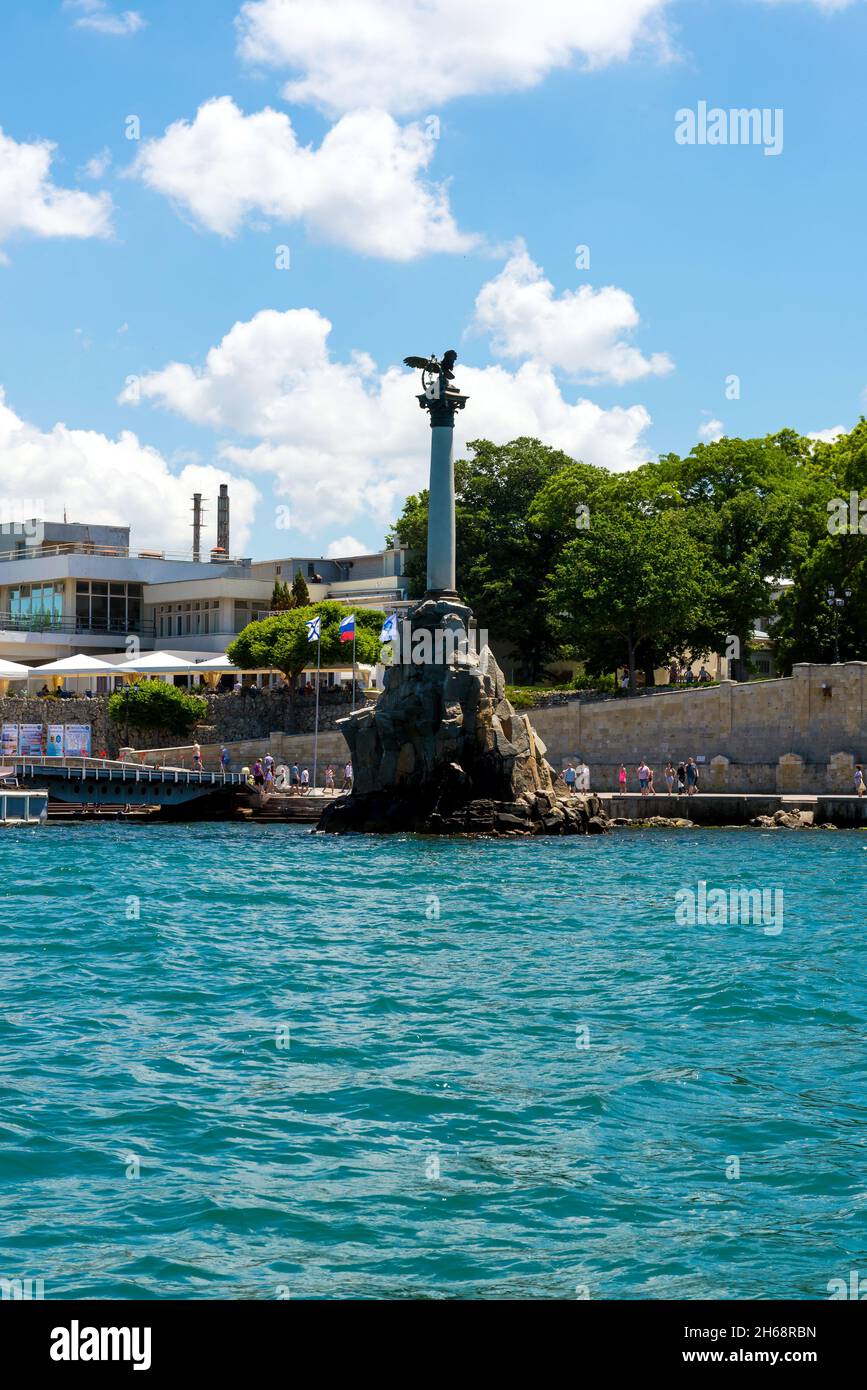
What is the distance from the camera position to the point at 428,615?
39219 mm

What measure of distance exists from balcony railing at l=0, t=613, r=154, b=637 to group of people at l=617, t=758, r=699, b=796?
1256 inches

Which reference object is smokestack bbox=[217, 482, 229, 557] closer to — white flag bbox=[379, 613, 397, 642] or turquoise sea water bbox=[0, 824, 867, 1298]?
white flag bbox=[379, 613, 397, 642]

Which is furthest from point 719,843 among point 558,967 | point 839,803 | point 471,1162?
point 471,1162

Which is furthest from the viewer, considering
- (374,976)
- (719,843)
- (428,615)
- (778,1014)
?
(428,615)

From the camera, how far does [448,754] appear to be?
127 feet

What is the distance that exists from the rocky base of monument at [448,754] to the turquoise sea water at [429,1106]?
17770 millimetres

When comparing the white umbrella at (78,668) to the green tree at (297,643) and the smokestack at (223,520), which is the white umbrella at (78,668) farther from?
the smokestack at (223,520)

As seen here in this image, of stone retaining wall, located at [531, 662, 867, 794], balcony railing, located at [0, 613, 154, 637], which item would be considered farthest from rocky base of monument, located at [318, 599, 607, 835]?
balcony railing, located at [0, 613, 154, 637]

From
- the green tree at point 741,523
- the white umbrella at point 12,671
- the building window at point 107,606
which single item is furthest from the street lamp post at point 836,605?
the building window at point 107,606

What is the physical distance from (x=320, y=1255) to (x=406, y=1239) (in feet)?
1.51

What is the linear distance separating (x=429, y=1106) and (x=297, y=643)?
147 ft

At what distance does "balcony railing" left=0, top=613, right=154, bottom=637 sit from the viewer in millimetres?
70125
